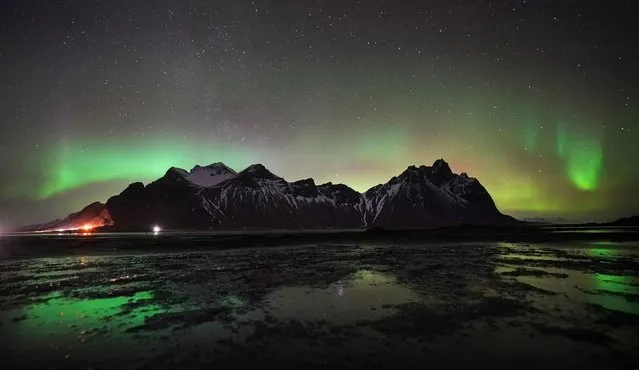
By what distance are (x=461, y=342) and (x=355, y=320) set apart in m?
4.62

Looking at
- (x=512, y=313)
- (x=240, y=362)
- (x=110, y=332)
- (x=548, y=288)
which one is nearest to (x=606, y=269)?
(x=548, y=288)

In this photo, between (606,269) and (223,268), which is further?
(223,268)

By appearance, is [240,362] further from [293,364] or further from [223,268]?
[223,268]

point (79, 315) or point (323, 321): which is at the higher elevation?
point (79, 315)

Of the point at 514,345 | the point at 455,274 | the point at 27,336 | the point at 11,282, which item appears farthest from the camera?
the point at 455,274

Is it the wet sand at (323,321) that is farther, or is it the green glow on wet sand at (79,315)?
the green glow on wet sand at (79,315)

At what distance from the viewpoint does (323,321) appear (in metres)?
15.6

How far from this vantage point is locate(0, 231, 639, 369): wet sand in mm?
11094

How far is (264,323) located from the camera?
50.3 ft

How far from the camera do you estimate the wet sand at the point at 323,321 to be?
11.1 m

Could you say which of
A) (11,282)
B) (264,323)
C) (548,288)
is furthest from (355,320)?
(11,282)

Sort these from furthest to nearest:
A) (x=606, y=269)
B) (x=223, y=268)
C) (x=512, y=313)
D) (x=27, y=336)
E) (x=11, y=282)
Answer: (x=223, y=268), (x=606, y=269), (x=11, y=282), (x=512, y=313), (x=27, y=336)

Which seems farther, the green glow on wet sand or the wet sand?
the green glow on wet sand

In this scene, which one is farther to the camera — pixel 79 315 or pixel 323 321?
pixel 79 315
